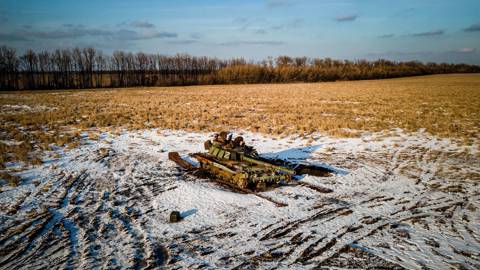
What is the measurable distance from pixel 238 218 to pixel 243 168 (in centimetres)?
216

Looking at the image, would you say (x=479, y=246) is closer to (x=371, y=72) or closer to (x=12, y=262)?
(x=12, y=262)

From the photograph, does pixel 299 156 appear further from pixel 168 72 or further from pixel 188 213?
pixel 168 72

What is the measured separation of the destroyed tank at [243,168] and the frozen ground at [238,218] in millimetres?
456

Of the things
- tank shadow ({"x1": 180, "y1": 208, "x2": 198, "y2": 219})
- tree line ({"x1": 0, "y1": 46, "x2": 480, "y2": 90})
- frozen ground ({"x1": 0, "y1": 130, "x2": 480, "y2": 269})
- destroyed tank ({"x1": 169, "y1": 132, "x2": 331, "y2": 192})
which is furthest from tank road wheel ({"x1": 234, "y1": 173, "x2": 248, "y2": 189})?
tree line ({"x1": 0, "y1": 46, "x2": 480, "y2": 90})

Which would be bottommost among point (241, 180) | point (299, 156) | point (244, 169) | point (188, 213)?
point (188, 213)

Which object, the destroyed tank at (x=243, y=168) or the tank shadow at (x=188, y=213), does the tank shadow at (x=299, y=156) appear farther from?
the tank shadow at (x=188, y=213)

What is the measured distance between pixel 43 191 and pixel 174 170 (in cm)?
414

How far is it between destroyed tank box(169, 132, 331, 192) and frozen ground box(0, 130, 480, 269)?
456 mm

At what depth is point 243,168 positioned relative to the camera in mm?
9281

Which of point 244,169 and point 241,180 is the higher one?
point 244,169

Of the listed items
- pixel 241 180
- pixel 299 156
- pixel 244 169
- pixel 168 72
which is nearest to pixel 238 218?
pixel 241 180

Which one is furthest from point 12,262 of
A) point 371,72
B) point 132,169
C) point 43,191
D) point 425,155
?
point 371,72

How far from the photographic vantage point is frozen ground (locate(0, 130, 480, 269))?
571 centimetres

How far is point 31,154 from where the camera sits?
1309 centimetres
